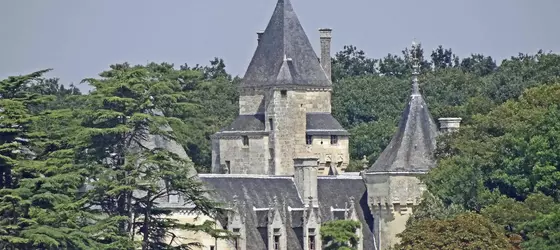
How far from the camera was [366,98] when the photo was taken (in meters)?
132

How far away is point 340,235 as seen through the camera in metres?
96.3

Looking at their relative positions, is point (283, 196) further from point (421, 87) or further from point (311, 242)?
point (421, 87)

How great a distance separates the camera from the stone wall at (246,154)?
105250mm

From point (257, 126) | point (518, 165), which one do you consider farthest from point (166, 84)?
point (257, 126)

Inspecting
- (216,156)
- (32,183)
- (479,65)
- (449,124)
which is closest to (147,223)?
(32,183)

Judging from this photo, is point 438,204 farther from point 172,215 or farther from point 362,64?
point 362,64

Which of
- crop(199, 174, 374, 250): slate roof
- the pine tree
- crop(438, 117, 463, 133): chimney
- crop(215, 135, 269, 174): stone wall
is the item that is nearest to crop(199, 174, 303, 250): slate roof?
crop(199, 174, 374, 250): slate roof

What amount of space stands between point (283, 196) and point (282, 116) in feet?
25.8

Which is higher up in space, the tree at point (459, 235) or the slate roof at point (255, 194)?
the slate roof at point (255, 194)

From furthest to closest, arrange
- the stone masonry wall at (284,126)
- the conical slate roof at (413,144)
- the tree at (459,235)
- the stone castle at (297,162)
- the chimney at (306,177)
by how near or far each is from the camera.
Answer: the stone masonry wall at (284,126) → the chimney at (306,177) → the conical slate roof at (413,144) → the stone castle at (297,162) → the tree at (459,235)

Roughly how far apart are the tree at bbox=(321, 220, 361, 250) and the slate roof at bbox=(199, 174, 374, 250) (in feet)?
3.76

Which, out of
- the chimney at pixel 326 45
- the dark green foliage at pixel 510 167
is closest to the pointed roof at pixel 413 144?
the dark green foliage at pixel 510 167

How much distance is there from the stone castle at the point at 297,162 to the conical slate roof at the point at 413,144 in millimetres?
38

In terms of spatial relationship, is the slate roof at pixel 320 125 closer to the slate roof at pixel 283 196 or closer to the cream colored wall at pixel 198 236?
the slate roof at pixel 283 196
